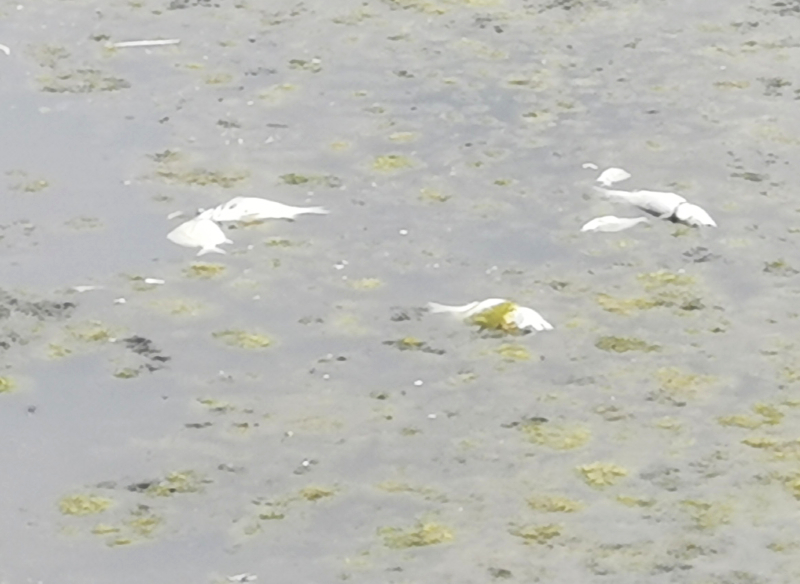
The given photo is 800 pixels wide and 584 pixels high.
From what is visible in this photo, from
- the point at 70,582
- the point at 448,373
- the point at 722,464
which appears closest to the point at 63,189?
the point at 448,373

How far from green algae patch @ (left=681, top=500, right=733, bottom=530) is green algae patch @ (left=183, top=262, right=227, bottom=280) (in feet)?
6.27

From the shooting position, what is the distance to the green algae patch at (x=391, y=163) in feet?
20.4

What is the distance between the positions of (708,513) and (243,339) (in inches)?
63.2

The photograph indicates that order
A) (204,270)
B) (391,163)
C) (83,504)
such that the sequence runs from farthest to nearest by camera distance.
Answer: (391,163) < (204,270) < (83,504)

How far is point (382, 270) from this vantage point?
18.0 ft

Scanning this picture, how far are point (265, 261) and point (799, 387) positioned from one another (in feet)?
6.08

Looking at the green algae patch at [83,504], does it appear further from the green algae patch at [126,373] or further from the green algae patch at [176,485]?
the green algae patch at [126,373]

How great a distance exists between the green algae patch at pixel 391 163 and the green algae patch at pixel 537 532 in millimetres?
2307

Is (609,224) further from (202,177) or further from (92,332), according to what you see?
(92,332)

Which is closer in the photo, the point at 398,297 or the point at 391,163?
the point at 398,297

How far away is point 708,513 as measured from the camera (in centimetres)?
425

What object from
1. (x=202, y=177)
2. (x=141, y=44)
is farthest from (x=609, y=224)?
(x=141, y=44)

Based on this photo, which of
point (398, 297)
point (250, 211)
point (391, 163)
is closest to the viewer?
point (398, 297)

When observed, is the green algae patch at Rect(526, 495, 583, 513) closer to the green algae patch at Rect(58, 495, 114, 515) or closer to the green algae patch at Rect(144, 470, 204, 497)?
the green algae patch at Rect(144, 470, 204, 497)
